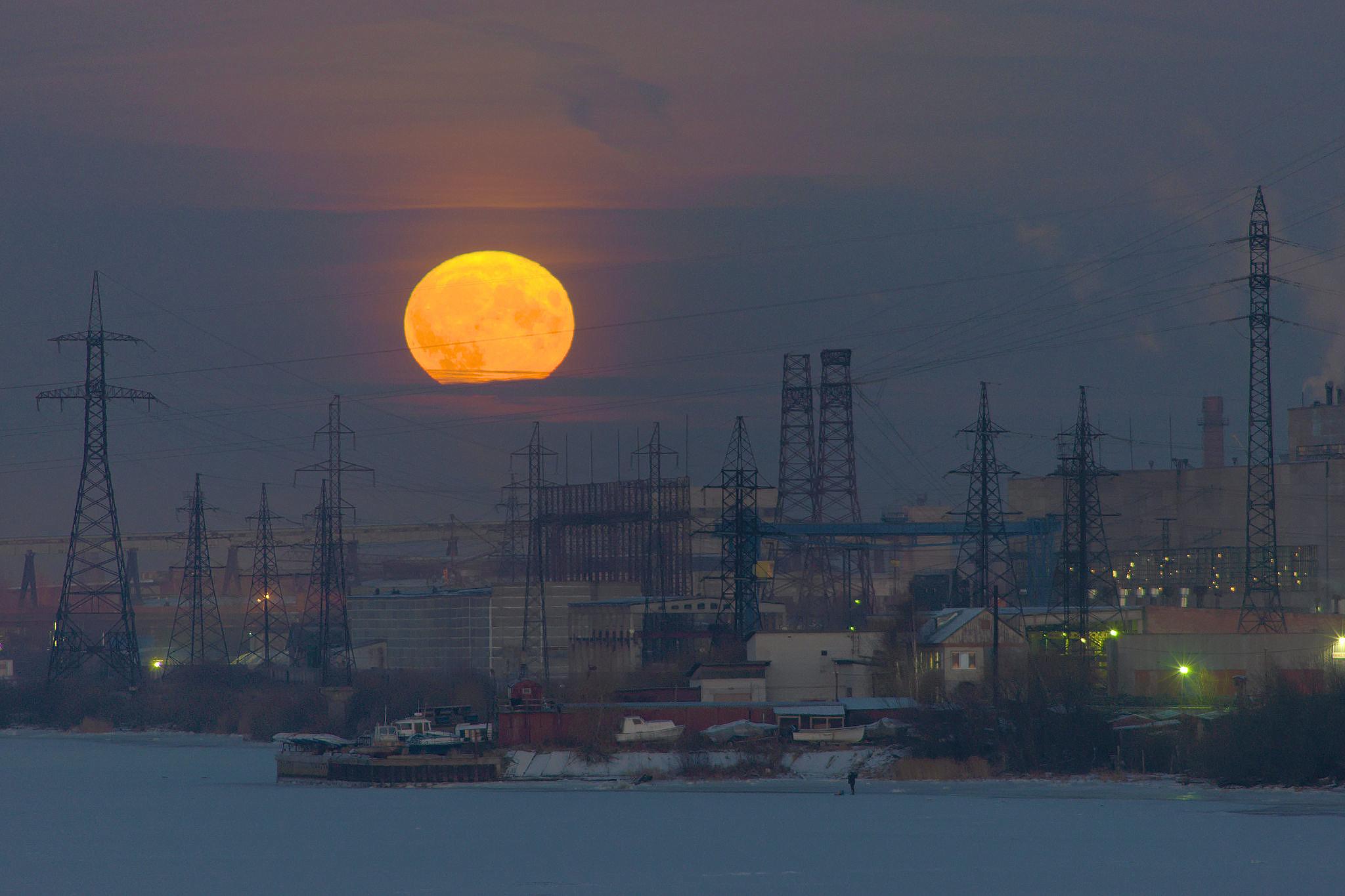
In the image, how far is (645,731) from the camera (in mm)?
51438

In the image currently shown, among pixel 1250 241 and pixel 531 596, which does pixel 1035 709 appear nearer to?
pixel 1250 241

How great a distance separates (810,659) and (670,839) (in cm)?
2788

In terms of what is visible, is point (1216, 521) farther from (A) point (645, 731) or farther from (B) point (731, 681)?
(A) point (645, 731)

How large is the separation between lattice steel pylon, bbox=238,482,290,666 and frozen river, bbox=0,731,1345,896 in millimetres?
37134

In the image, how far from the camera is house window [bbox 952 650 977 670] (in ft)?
192

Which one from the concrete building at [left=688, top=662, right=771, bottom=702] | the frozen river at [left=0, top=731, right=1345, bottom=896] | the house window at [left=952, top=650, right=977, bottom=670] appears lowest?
the frozen river at [left=0, top=731, right=1345, bottom=896]

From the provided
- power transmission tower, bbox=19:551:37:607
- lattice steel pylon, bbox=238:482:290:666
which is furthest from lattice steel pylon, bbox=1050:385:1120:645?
power transmission tower, bbox=19:551:37:607

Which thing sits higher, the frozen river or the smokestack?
the smokestack

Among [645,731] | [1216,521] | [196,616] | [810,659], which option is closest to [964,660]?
[810,659]

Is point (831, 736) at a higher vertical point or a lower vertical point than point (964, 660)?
lower

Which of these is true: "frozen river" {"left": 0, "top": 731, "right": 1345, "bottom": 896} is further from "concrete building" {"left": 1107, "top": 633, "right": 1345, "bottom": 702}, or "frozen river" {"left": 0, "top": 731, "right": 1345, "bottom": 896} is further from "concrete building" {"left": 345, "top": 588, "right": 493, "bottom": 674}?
"concrete building" {"left": 345, "top": 588, "right": 493, "bottom": 674}

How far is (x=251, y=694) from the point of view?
3014 inches

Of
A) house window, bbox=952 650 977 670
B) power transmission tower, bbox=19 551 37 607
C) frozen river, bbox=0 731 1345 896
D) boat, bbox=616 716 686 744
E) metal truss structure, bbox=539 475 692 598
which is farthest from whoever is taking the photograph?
power transmission tower, bbox=19 551 37 607

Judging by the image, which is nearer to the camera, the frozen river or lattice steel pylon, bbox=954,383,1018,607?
the frozen river
